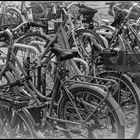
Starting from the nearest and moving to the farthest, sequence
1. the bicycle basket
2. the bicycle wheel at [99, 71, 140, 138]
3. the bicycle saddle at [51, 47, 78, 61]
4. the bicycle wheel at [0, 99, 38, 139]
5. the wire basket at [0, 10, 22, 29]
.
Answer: the bicycle wheel at [0, 99, 38, 139], the bicycle saddle at [51, 47, 78, 61], the bicycle wheel at [99, 71, 140, 138], the bicycle basket, the wire basket at [0, 10, 22, 29]

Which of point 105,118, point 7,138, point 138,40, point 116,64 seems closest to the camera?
point 7,138

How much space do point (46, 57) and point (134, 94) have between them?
1.10m

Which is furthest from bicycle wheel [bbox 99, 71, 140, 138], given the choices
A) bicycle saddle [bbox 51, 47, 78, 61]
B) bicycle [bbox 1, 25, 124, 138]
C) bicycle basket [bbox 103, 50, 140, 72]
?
bicycle saddle [bbox 51, 47, 78, 61]

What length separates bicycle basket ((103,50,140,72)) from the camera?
13.2 ft

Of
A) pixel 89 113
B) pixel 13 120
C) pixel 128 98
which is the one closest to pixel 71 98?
pixel 89 113

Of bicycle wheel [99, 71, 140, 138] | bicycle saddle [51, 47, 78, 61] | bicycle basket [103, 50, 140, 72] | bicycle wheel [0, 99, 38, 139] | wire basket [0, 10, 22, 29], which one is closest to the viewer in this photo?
bicycle wheel [0, 99, 38, 139]

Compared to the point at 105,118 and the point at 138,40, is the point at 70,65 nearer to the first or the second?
the point at 105,118

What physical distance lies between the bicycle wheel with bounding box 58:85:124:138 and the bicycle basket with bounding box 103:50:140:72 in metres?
0.50

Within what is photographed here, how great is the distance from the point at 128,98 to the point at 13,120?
5.40ft

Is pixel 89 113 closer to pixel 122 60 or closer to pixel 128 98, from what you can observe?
pixel 122 60

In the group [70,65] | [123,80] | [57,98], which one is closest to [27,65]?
[70,65]

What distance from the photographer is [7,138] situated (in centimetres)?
346

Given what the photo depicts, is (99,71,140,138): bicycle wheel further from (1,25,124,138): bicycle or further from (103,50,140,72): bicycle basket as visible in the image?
(1,25,124,138): bicycle

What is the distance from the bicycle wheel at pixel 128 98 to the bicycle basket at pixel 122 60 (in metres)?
0.12
